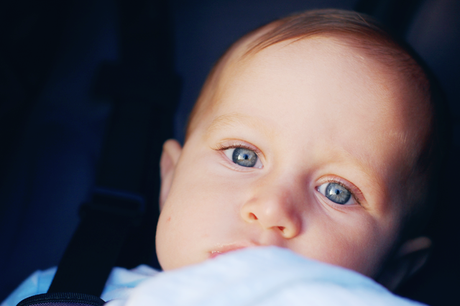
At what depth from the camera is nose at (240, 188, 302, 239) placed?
1.74 ft

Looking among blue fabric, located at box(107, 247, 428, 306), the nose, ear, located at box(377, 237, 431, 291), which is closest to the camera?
blue fabric, located at box(107, 247, 428, 306)

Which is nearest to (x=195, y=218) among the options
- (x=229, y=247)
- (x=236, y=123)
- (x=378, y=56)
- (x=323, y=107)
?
(x=229, y=247)

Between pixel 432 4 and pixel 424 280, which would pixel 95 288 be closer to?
pixel 424 280

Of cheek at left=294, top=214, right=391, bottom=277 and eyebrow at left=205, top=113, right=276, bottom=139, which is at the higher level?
eyebrow at left=205, top=113, right=276, bottom=139

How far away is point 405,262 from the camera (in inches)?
33.0

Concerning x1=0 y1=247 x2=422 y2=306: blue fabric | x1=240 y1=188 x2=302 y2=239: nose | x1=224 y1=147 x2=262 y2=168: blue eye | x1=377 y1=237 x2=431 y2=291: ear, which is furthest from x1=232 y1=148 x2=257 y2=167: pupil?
x1=377 y1=237 x2=431 y2=291: ear

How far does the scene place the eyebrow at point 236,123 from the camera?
619 mm

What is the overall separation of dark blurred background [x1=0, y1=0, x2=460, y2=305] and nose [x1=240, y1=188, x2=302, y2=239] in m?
0.40

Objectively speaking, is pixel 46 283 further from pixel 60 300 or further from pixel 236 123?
pixel 236 123

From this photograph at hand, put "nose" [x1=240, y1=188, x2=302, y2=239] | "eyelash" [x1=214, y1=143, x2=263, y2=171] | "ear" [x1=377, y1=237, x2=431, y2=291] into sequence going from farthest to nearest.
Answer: "ear" [x1=377, y1=237, x2=431, y2=291] < "eyelash" [x1=214, y1=143, x2=263, y2=171] < "nose" [x1=240, y1=188, x2=302, y2=239]

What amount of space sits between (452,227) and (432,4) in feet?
1.88

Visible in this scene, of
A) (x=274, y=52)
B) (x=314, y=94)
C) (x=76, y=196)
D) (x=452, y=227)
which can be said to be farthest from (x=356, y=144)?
(x=76, y=196)

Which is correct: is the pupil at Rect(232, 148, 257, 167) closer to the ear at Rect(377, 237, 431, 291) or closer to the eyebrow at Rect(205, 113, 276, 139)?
the eyebrow at Rect(205, 113, 276, 139)

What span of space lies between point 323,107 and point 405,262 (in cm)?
48
